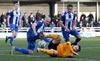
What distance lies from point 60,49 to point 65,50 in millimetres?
160

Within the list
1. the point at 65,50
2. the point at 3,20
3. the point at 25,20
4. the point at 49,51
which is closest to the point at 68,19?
the point at 65,50

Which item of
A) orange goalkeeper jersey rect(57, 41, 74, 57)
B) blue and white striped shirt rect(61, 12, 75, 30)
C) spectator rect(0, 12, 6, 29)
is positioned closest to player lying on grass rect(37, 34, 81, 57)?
orange goalkeeper jersey rect(57, 41, 74, 57)

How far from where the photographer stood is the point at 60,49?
10.9 metres

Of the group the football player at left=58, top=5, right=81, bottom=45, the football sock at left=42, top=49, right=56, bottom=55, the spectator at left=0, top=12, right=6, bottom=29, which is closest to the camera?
the football sock at left=42, top=49, right=56, bottom=55

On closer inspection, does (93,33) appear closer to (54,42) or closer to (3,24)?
(3,24)

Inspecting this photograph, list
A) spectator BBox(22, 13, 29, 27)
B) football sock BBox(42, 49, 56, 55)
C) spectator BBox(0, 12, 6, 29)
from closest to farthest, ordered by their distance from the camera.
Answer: football sock BBox(42, 49, 56, 55) < spectator BBox(0, 12, 6, 29) < spectator BBox(22, 13, 29, 27)

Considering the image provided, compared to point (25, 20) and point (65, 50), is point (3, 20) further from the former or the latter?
point (65, 50)

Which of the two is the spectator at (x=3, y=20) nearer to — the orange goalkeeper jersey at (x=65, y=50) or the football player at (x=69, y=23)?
the football player at (x=69, y=23)

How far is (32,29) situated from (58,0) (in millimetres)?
24701

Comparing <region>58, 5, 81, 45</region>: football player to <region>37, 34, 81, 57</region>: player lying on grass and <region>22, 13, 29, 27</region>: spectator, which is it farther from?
<region>22, 13, 29, 27</region>: spectator

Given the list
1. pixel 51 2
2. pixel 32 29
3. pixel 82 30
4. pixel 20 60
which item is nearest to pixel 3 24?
pixel 82 30

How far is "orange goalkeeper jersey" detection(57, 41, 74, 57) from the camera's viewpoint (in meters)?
10.8

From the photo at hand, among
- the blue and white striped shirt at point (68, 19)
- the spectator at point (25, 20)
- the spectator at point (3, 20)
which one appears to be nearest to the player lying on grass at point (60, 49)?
the blue and white striped shirt at point (68, 19)

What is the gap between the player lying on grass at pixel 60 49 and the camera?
10.8 m
